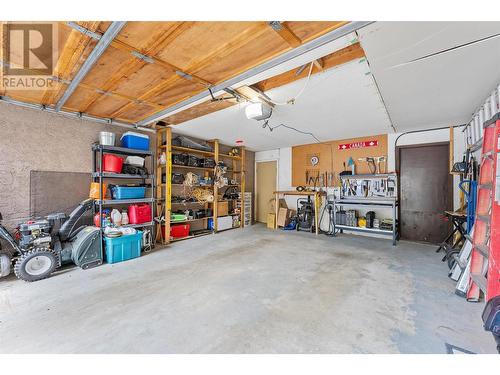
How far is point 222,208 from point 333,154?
10.9 ft

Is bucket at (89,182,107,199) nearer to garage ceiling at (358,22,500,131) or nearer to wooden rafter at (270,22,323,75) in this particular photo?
wooden rafter at (270,22,323,75)

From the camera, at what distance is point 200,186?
17.1ft

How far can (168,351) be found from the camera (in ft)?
4.65

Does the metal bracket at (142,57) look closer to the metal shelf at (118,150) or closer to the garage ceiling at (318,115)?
the garage ceiling at (318,115)

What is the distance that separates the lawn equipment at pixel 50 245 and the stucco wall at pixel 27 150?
15.8 inches

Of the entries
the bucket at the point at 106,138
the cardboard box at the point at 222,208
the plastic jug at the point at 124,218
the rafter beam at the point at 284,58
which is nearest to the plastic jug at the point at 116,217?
the plastic jug at the point at 124,218

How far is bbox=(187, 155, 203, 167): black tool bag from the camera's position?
481 cm

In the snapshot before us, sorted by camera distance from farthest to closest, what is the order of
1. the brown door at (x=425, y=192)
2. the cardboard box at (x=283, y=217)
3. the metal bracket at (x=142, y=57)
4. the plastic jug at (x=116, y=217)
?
the cardboard box at (x=283, y=217)
the brown door at (x=425, y=192)
the plastic jug at (x=116, y=217)
the metal bracket at (x=142, y=57)

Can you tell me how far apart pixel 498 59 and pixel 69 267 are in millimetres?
5566

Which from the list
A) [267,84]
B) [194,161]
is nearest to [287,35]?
[267,84]

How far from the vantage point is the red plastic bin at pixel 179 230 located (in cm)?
464

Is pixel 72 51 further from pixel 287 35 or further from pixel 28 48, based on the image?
pixel 287 35

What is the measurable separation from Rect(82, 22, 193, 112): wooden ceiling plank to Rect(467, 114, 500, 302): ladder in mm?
2871
